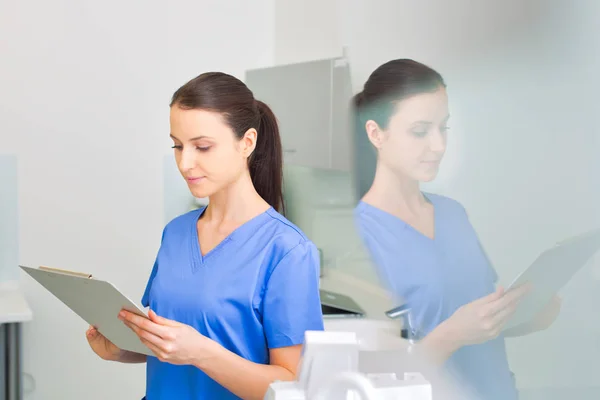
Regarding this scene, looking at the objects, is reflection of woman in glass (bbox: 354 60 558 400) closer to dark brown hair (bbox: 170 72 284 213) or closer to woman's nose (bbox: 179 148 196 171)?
dark brown hair (bbox: 170 72 284 213)

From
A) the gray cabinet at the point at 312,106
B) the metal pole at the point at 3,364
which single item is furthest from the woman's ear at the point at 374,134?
the metal pole at the point at 3,364

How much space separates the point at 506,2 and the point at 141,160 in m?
2.01

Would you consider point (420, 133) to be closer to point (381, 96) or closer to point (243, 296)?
point (381, 96)

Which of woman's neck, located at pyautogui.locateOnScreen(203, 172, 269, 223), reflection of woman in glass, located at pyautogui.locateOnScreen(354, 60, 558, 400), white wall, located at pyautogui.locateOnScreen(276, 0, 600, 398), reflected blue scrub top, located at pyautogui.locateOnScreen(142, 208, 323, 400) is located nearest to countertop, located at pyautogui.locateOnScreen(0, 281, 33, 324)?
reflected blue scrub top, located at pyautogui.locateOnScreen(142, 208, 323, 400)

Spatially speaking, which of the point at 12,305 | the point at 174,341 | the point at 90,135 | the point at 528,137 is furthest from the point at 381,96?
the point at 90,135

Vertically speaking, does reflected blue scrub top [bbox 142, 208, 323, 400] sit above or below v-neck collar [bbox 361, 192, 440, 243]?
below

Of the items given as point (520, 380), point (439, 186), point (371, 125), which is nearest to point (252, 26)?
point (371, 125)

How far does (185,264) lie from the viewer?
142 cm

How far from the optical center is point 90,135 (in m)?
2.87

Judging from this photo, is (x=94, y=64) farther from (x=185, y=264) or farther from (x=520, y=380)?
(x=520, y=380)

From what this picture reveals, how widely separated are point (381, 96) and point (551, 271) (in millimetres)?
509

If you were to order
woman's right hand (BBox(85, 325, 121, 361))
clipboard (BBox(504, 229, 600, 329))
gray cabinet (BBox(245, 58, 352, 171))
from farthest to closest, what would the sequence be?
gray cabinet (BBox(245, 58, 352, 171)) < woman's right hand (BBox(85, 325, 121, 361)) < clipboard (BBox(504, 229, 600, 329))

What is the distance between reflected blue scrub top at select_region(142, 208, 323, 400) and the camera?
4.28 feet

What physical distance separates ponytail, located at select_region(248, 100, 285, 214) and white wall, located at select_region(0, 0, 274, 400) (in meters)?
1.53
